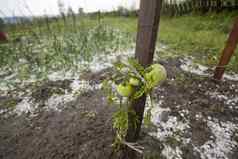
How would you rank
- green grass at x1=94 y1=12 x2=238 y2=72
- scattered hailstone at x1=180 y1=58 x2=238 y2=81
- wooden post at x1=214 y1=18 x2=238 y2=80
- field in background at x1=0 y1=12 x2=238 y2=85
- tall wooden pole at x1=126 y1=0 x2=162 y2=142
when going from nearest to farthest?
tall wooden pole at x1=126 y1=0 x2=162 y2=142 → wooden post at x1=214 y1=18 x2=238 y2=80 → scattered hailstone at x1=180 y1=58 x2=238 y2=81 → field in background at x1=0 y1=12 x2=238 y2=85 → green grass at x1=94 y1=12 x2=238 y2=72

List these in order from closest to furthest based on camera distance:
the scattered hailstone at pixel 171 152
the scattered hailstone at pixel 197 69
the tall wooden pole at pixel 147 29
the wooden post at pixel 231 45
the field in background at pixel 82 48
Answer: the tall wooden pole at pixel 147 29 < the scattered hailstone at pixel 171 152 < the wooden post at pixel 231 45 < the scattered hailstone at pixel 197 69 < the field in background at pixel 82 48

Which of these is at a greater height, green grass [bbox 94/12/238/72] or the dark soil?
green grass [bbox 94/12/238/72]

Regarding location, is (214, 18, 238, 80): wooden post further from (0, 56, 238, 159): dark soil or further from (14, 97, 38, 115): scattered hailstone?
(14, 97, 38, 115): scattered hailstone

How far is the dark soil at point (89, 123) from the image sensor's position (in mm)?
979

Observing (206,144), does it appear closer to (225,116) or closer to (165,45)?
(225,116)

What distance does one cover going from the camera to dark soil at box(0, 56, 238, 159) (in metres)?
0.98

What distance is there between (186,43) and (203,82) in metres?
1.65

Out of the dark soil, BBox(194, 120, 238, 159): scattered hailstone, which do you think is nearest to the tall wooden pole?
the dark soil

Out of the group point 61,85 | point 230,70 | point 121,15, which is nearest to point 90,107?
point 61,85

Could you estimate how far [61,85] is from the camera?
170 cm

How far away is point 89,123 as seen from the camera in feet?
3.90

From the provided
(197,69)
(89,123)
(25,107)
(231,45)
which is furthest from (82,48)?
(231,45)

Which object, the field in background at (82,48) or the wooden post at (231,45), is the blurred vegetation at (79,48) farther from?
the wooden post at (231,45)

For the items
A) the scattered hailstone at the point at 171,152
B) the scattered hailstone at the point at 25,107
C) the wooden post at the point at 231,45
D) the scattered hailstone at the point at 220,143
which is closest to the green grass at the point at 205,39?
the wooden post at the point at 231,45
